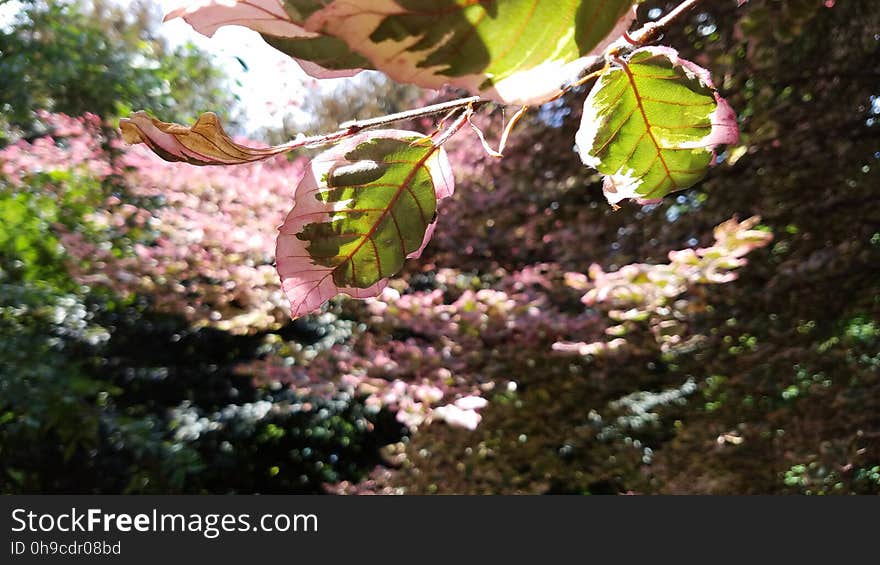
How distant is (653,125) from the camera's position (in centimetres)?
31

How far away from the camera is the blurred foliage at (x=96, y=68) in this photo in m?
3.92

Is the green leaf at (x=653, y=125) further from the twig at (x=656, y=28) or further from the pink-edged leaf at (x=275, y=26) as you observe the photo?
the pink-edged leaf at (x=275, y=26)

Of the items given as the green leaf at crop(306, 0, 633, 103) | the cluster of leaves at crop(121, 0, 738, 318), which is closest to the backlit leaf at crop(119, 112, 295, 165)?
the cluster of leaves at crop(121, 0, 738, 318)

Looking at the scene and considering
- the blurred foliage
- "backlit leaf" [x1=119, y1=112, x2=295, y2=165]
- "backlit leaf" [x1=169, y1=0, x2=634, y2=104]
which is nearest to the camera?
"backlit leaf" [x1=169, y1=0, x2=634, y2=104]

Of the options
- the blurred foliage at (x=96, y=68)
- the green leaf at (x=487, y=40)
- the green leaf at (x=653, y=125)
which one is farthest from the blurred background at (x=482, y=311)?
the green leaf at (x=487, y=40)

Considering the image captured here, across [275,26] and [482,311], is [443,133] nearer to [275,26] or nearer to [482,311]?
[275,26]

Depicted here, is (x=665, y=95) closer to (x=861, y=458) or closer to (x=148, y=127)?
(x=148, y=127)

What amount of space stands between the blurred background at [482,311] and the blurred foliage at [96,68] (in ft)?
0.07

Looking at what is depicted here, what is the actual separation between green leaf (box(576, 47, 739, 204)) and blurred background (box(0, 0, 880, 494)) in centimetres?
117

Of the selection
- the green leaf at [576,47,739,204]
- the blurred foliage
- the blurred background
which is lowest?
the green leaf at [576,47,739,204]

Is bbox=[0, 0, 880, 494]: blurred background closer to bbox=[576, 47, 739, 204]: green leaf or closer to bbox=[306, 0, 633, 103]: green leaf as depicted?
bbox=[576, 47, 739, 204]: green leaf

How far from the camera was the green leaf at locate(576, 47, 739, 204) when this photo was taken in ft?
0.98

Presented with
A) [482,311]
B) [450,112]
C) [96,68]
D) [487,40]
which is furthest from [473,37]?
[96,68]

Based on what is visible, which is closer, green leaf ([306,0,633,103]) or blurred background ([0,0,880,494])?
green leaf ([306,0,633,103])
